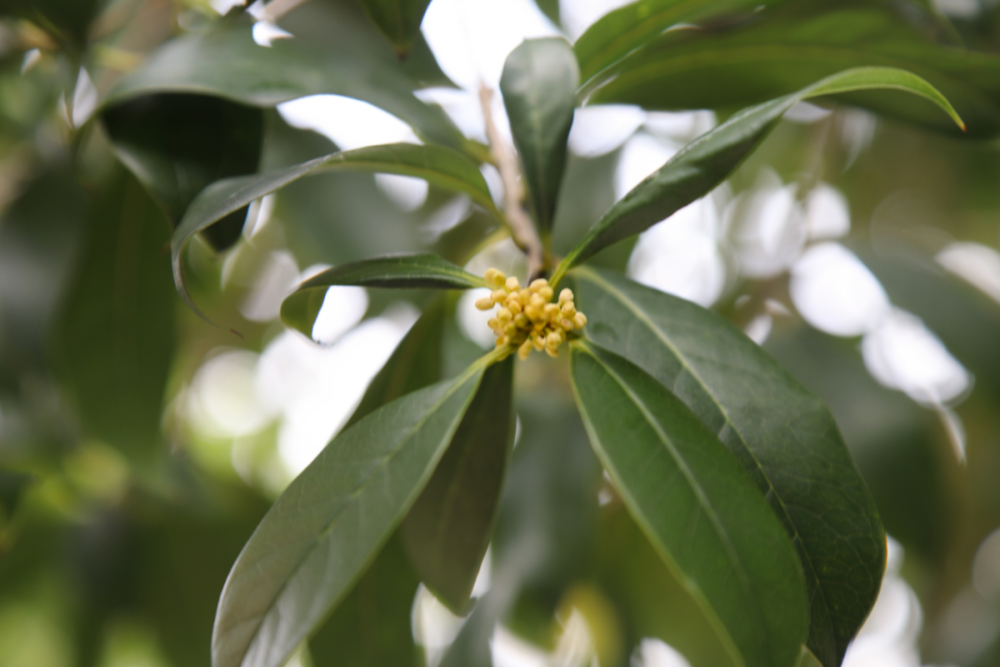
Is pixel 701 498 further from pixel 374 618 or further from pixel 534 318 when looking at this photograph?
pixel 374 618

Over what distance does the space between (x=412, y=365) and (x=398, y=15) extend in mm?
304

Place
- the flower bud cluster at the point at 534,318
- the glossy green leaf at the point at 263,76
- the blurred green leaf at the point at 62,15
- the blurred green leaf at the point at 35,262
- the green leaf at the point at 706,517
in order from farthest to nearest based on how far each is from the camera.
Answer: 1. the blurred green leaf at the point at 35,262
2. the blurred green leaf at the point at 62,15
3. the glossy green leaf at the point at 263,76
4. the flower bud cluster at the point at 534,318
5. the green leaf at the point at 706,517

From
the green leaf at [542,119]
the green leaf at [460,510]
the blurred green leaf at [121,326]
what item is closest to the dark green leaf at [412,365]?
the green leaf at [460,510]

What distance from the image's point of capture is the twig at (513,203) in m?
0.51

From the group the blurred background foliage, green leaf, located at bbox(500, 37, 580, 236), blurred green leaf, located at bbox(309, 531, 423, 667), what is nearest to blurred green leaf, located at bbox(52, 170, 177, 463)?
the blurred background foliage

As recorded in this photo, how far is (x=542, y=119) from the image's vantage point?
49 centimetres

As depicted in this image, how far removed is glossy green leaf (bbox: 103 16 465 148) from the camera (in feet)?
1.72

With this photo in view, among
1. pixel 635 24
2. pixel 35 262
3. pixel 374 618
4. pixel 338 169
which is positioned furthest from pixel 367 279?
pixel 35 262

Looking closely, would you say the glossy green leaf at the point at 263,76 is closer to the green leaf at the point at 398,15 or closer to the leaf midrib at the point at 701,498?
the green leaf at the point at 398,15

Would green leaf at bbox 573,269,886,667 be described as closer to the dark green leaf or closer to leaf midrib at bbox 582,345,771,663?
leaf midrib at bbox 582,345,771,663

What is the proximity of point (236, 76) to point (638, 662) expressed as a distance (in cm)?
106

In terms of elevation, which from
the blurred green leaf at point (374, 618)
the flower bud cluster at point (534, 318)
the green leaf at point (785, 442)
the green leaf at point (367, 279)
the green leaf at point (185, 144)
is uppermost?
the green leaf at point (185, 144)

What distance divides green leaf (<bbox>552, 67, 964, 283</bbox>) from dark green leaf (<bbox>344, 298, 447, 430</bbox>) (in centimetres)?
27

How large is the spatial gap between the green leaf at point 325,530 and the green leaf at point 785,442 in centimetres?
14
